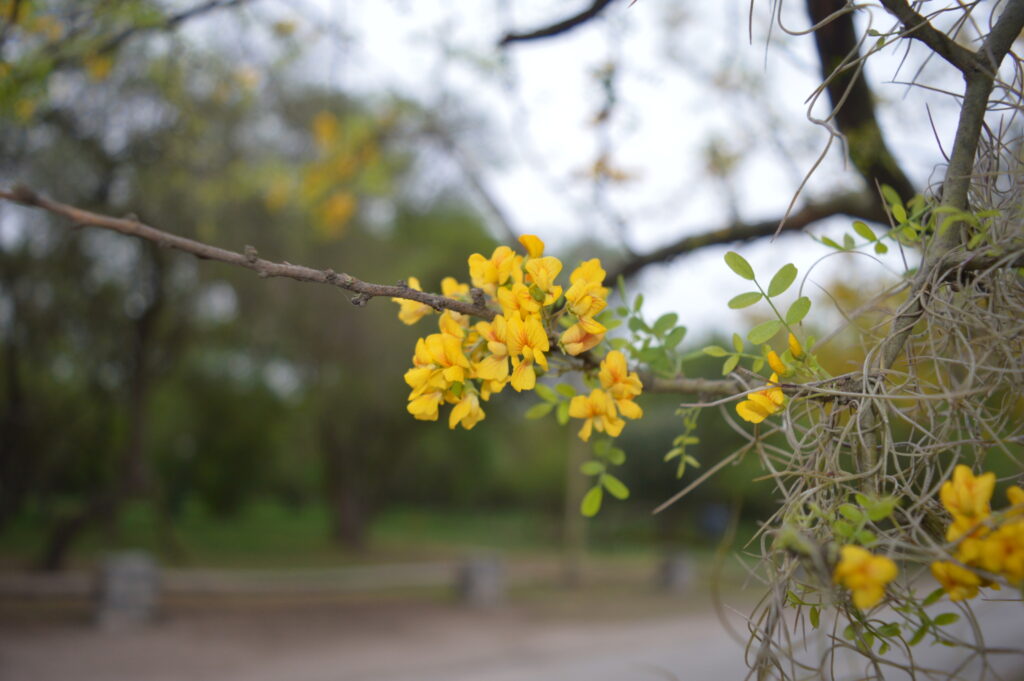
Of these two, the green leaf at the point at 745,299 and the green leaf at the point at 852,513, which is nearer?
the green leaf at the point at 852,513

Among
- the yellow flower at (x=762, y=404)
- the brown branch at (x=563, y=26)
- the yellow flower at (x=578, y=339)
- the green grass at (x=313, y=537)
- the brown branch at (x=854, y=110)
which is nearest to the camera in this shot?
the yellow flower at (x=762, y=404)

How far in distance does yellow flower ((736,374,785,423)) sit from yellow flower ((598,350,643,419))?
0.16m

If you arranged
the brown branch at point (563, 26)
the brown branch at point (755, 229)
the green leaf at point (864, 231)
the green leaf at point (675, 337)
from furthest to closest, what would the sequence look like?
the brown branch at point (755, 229)
the brown branch at point (563, 26)
the green leaf at point (675, 337)
the green leaf at point (864, 231)

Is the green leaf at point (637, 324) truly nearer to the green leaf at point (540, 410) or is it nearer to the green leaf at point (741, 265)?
the green leaf at point (540, 410)

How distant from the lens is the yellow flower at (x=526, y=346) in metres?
0.93

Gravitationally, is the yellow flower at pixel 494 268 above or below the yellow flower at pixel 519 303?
above

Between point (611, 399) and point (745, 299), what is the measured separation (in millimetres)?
240

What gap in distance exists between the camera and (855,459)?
35.4 inches

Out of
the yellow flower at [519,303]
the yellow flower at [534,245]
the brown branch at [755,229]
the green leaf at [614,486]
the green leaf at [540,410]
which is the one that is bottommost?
the green leaf at [614,486]

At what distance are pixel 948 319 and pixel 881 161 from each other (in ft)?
4.70

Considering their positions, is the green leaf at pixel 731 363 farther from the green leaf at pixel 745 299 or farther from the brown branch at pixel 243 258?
the brown branch at pixel 243 258

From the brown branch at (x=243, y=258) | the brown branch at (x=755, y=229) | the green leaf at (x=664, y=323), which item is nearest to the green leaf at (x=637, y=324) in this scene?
the green leaf at (x=664, y=323)

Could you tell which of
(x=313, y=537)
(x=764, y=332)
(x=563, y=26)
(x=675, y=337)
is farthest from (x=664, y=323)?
(x=313, y=537)

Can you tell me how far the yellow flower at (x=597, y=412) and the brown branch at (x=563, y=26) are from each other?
166 centimetres
